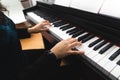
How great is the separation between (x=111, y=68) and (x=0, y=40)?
63cm

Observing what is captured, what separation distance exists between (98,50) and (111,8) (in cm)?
30

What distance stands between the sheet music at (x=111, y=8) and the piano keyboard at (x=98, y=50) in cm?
19

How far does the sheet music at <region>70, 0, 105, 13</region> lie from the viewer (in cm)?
108

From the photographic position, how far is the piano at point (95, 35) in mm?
833

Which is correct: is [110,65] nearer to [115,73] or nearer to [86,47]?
[115,73]

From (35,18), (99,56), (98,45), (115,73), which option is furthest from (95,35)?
(35,18)

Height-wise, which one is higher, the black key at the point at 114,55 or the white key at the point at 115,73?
the black key at the point at 114,55

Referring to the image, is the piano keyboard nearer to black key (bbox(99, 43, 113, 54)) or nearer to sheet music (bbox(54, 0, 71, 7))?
black key (bbox(99, 43, 113, 54))

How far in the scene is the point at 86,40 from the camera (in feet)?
3.51

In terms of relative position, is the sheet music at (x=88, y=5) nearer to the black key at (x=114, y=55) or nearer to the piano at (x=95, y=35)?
the piano at (x=95, y=35)

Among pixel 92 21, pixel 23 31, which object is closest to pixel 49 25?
pixel 23 31

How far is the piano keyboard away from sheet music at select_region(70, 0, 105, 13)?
0.19 meters

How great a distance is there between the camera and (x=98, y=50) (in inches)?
37.3

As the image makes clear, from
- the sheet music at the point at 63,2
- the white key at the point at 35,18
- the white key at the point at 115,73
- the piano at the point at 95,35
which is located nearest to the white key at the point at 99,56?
the piano at the point at 95,35
